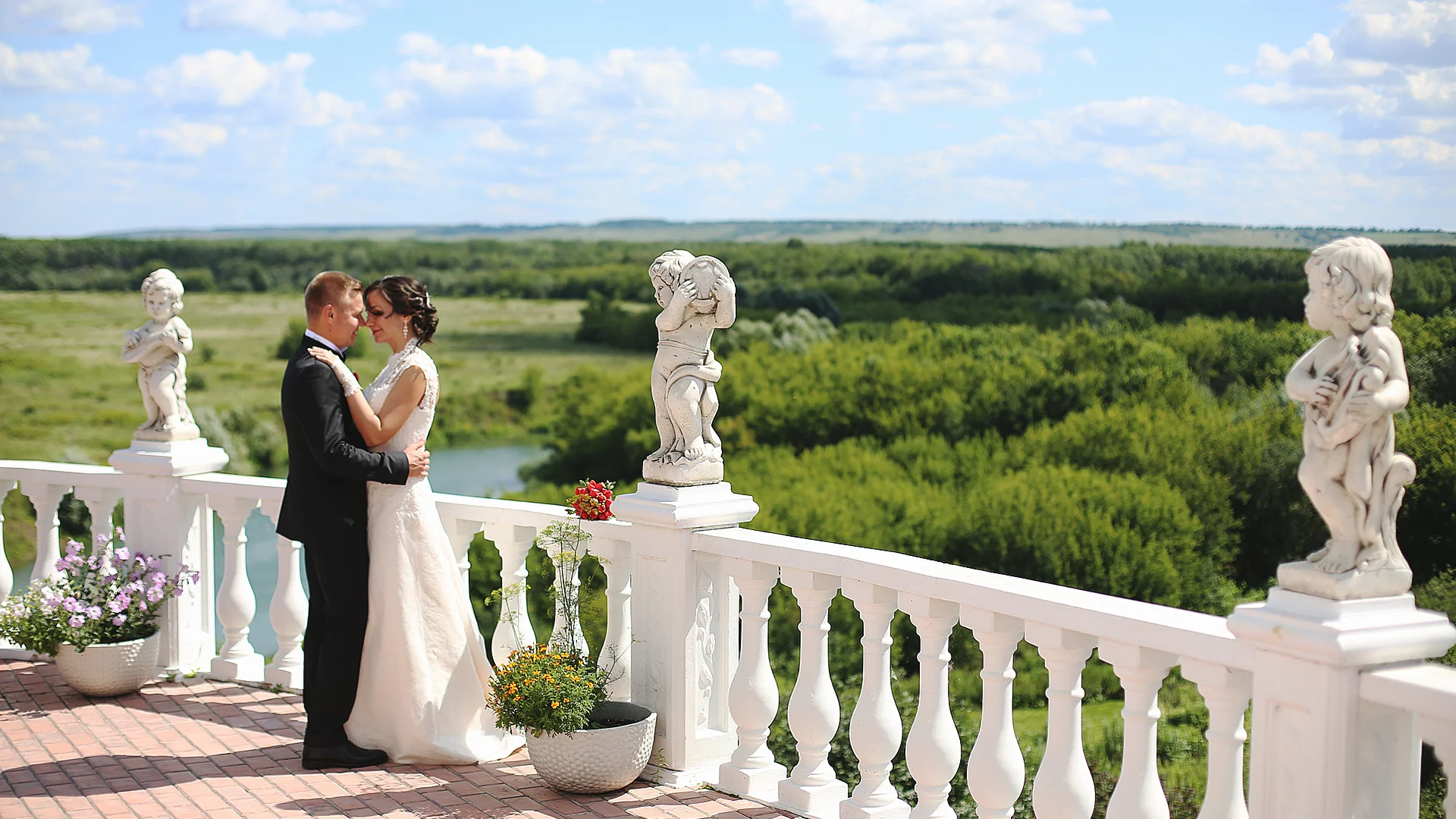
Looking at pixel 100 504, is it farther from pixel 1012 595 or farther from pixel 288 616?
pixel 1012 595

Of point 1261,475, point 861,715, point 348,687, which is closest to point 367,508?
point 348,687

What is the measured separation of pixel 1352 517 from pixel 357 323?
3.74 metres

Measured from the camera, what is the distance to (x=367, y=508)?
512cm

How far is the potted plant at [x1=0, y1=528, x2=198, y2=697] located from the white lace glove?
1.97 m

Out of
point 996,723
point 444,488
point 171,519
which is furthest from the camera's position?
point 444,488

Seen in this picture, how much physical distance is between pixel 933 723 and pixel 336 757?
2.48 m

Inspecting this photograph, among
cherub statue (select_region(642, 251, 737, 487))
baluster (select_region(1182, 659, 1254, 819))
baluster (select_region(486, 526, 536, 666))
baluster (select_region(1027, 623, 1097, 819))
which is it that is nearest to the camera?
baluster (select_region(1182, 659, 1254, 819))

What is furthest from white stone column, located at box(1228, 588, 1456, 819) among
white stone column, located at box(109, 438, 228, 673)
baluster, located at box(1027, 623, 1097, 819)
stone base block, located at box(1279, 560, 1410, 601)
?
white stone column, located at box(109, 438, 228, 673)

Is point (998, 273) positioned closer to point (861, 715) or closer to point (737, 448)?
point (737, 448)

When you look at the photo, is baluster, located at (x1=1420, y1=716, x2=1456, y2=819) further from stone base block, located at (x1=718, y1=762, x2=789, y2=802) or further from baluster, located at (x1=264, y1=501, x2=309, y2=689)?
baluster, located at (x1=264, y1=501, x2=309, y2=689)

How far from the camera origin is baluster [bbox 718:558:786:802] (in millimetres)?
4648

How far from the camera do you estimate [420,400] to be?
Answer: 16.7ft

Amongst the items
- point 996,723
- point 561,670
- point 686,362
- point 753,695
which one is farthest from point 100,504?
point 996,723

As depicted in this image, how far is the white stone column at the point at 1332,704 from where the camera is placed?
285 cm
